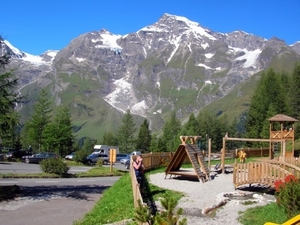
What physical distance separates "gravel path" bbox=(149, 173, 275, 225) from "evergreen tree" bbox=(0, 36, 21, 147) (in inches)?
314

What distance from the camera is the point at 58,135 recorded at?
56.4 m

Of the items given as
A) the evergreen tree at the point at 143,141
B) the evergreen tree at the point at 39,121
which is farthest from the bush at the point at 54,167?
the evergreen tree at the point at 143,141

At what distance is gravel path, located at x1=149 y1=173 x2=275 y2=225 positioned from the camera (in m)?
12.0

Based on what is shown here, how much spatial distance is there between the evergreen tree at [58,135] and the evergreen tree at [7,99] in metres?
36.4

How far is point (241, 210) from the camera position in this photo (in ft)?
42.6

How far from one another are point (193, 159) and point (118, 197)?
7216mm

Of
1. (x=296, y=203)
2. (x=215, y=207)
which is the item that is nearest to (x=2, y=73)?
(x=215, y=207)

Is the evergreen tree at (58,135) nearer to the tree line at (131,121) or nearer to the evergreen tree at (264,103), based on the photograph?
the tree line at (131,121)

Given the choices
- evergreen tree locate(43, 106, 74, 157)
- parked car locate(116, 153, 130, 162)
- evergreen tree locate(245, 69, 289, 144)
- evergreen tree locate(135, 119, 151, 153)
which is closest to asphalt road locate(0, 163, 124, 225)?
evergreen tree locate(43, 106, 74, 157)

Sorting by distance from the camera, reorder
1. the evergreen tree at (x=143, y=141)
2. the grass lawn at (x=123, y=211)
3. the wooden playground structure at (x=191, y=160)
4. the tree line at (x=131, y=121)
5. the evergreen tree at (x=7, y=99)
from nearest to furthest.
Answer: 1. the grass lawn at (x=123, y=211)
2. the evergreen tree at (x=7, y=99)
3. the tree line at (x=131, y=121)
4. the wooden playground structure at (x=191, y=160)
5. the evergreen tree at (x=143, y=141)

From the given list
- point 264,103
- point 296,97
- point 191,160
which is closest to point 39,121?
point 264,103

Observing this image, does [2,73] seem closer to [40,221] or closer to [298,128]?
[40,221]

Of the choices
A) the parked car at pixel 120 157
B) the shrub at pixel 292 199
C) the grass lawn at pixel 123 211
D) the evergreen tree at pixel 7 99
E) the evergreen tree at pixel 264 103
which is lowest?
the parked car at pixel 120 157

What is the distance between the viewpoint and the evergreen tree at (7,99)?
64.0ft
